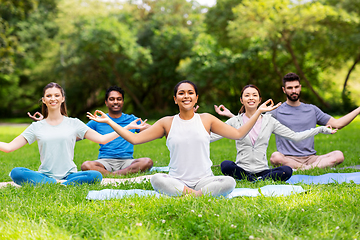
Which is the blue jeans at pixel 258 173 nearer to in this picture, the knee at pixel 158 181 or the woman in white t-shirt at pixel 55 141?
the knee at pixel 158 181

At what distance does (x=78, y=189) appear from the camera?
460 centimetres

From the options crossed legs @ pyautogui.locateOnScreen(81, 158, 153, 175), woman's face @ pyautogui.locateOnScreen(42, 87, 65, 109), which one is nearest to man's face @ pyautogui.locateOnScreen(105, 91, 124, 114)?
crossed legs @ pyautogui.locateOnScreen(81, 158, 153, 175)

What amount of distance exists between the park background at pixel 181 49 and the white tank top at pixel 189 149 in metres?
15.5

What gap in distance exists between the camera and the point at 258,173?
5.28m

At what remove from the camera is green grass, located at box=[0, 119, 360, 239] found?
315 cm

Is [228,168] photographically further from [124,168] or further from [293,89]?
[293,89]

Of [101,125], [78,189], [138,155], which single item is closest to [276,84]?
[138,155]

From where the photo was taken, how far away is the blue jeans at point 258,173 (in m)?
5.08

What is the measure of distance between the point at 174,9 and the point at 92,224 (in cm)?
2828

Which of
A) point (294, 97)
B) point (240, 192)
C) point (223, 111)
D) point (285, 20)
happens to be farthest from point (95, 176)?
point (285, 20)

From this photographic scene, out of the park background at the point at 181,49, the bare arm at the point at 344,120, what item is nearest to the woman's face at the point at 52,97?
the bare arm at the point at 344,120

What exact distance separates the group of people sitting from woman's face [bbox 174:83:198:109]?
0.01 m

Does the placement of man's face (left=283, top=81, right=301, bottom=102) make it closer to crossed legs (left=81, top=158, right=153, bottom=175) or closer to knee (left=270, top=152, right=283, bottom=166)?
knee (left=270, top=152, right=283, bottom=166)

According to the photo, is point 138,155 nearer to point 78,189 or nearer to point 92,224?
point 78,189
